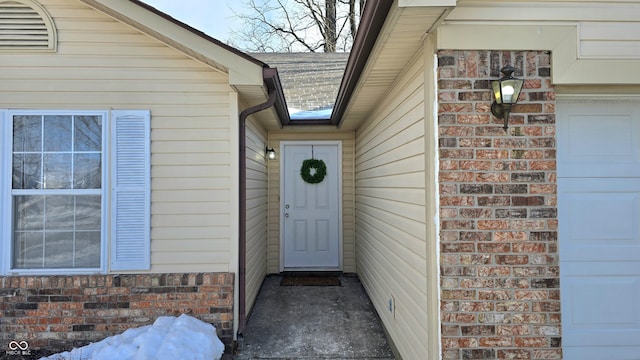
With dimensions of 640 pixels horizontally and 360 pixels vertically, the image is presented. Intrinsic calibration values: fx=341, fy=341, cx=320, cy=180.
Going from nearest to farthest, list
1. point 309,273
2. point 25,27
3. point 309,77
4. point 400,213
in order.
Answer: point 400,213 → point 25,27 → point 309,273 → point 309,77

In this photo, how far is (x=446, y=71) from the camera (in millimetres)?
2062

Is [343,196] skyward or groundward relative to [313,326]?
skyward

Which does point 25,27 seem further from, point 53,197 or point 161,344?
point 161,344

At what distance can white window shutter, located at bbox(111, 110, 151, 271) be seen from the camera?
10.0ft

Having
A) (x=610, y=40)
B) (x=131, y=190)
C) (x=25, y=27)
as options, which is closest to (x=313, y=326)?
(x=131, y=190)

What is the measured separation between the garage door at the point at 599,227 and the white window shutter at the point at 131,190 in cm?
326

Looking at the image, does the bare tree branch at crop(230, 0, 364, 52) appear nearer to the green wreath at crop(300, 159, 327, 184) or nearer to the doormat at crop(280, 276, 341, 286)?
the green wreath at crop(300, 159, 327, 184)

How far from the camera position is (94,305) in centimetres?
303

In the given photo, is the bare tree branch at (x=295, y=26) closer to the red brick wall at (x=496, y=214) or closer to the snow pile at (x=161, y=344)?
the red brick wall at (x=496, y=214)

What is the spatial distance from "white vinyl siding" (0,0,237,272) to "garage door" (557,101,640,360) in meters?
2.61

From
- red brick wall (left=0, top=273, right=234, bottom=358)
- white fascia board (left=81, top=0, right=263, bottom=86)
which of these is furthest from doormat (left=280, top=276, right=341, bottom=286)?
white fascia board (left=81, top=0, right=263, bottom=86)

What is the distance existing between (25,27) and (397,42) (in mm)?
3252

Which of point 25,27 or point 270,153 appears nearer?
point 25,27

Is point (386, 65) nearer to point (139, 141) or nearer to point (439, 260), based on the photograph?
point (439, 260)
